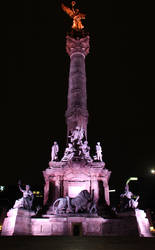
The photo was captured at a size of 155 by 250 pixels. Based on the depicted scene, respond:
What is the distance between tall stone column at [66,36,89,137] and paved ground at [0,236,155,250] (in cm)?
1388

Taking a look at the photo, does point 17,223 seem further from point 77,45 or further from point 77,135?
point 77,45

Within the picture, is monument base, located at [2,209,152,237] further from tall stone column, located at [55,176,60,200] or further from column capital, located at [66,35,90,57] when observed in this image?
column capital, located at [66,35,90,57]

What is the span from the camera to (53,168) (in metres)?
19.0

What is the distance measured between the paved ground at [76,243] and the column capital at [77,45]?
22.9 metres

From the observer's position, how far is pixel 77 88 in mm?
25094

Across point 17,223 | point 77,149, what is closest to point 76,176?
point 77,149

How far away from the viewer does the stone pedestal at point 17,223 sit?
14445 mm

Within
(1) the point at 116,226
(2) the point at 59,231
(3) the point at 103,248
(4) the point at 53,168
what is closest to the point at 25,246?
(3) the point at 103,248

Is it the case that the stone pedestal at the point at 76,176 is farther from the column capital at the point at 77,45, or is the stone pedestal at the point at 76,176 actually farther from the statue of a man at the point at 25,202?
the column capital at the point at 77,45

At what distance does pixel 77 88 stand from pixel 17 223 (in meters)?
14.3

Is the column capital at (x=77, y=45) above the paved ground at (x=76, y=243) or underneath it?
above

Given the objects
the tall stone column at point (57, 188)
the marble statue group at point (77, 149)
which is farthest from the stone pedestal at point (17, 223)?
the marble statue group at point (77, 149)

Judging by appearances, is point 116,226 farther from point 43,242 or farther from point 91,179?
point 43,242

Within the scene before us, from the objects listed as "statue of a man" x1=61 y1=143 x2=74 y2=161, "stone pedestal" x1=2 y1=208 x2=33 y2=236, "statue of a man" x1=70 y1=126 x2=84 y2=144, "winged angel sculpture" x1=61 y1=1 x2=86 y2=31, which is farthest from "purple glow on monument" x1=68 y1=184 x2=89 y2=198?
"winged angel sculpture" x1=61 y1=1 x2=86 y2=31
